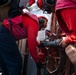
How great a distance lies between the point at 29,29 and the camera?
108 inches

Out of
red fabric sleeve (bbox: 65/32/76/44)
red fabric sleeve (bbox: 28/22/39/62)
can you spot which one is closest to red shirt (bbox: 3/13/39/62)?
red fabric sleeve (bbox: 28/22/39/62)

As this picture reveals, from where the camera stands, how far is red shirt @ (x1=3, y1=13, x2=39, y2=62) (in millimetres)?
2732

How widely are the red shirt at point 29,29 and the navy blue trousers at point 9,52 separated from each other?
73 mm

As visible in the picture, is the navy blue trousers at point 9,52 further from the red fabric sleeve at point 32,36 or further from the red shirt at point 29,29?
the red fabric sleeve at point 32,36

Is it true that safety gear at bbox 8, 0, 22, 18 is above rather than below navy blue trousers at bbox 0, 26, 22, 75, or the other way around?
above

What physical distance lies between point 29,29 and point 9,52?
343 mm

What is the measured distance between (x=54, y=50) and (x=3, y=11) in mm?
736

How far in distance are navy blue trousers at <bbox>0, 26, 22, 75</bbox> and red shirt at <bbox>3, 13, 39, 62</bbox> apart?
0.24 ft

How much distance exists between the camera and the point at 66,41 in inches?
82.4

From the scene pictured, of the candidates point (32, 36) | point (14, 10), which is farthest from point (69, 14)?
point (14, 10)

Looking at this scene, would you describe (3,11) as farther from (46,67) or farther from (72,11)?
(72,11)

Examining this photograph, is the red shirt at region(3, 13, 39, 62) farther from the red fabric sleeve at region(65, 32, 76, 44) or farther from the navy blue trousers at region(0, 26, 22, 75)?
the red fabric sleeve at region(65, 32, 76, 44)

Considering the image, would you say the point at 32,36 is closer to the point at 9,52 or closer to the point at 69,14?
the point at 9,52

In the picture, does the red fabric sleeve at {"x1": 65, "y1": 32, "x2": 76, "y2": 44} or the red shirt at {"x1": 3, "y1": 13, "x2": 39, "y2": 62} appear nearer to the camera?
the red fabric sleeve at {"x1": 65, "y1": 32, "x2": 76, "y2": 44}
